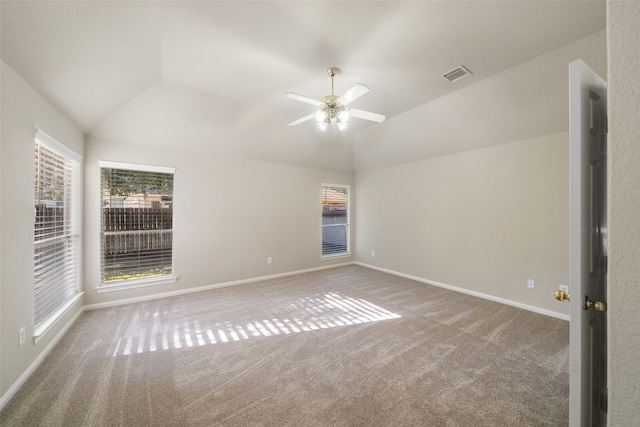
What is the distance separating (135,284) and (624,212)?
487 centimetres

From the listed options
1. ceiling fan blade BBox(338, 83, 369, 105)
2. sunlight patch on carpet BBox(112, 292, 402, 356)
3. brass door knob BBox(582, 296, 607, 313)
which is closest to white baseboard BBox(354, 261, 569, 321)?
sunlight patch on carpet BBox(112, 292, 402, 356)

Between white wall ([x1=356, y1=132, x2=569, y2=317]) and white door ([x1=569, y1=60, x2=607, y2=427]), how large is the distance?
256 cm

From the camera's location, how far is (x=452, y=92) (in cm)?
325

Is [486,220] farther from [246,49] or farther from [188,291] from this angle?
[188,291]

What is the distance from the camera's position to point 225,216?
4520mm

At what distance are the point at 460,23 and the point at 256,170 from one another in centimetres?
377

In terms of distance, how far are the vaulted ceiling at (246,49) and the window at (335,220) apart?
2.81 meters

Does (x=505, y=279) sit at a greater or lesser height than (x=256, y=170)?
lesser

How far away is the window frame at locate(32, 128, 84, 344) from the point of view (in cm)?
235

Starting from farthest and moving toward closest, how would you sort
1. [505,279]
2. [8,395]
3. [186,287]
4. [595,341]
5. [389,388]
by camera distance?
[186,287]
[505,279]
[389,388]
[8,395]
[595,341]

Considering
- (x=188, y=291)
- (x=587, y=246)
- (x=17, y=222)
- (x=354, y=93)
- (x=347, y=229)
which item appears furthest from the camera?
(x=347, y=229)

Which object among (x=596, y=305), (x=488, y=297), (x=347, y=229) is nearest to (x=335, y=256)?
(x=347, y=229)

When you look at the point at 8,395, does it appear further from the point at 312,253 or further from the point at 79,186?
the point at 312,253

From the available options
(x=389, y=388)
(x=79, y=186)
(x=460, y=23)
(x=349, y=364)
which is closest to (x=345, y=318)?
(x=349, y=364)
